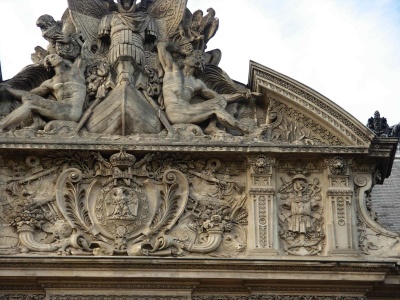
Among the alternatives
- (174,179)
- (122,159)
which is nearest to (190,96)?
(174,179)

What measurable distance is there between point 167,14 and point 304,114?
340 cm

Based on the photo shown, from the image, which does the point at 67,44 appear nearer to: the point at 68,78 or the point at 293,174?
the point at 68,78

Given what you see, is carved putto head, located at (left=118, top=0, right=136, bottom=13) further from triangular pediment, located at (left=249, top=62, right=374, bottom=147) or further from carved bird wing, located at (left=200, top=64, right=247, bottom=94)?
triangular pediment, located at (left=249, top=62, right=374, bottom=147)

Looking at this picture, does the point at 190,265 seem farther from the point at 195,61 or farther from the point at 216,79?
the point at 195,61

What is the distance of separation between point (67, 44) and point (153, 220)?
3.86 metres

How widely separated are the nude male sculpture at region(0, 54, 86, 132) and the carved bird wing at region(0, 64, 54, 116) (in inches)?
6.0

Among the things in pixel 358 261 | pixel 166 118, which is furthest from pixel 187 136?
pixel 358 261

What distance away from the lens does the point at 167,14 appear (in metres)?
25.3

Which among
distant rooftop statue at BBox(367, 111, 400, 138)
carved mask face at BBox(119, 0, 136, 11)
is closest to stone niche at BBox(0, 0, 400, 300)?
carved mask face at BBox(119, 0, 136, 11)

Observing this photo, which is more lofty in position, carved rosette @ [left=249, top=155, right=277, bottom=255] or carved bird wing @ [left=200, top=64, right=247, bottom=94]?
carved bird wing @ [left=200, top=64, right=247, bottom=94]

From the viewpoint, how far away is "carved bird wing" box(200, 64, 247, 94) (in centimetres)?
2459

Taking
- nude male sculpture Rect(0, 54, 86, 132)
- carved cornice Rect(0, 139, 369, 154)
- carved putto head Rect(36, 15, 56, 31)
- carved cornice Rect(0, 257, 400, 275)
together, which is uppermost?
carved putto head Rect(36, 15, 56, 31)

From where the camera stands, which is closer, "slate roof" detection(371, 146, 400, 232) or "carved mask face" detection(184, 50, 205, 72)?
"carved mask face" detection(184, 50, 205, 72)

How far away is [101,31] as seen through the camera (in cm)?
2483
